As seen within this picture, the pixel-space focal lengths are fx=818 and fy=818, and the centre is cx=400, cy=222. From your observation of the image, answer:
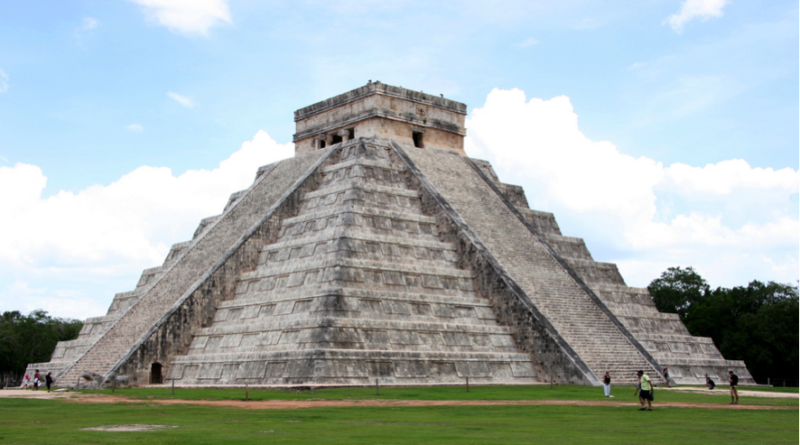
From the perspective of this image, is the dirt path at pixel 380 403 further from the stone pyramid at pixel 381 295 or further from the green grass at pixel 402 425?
the stone pyramid at pixel 381 295

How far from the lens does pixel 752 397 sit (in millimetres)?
22078

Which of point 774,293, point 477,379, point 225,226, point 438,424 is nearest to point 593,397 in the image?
point 477,379

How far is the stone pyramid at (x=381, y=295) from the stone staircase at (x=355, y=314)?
5cm

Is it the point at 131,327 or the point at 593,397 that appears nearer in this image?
the point at 593,397

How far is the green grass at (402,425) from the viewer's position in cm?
1140

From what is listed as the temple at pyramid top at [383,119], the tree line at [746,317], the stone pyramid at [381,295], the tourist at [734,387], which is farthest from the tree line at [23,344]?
the tourist at [734,387]

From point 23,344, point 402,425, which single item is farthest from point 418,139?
point 23,344

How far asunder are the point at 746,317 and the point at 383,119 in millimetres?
24379

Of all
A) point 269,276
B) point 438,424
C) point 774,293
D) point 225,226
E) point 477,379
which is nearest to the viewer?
point 438,424

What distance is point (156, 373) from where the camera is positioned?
2506 centimetres

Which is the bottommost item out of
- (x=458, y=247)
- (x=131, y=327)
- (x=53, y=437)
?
(x=53, y=437)

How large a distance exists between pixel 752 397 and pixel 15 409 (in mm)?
18256

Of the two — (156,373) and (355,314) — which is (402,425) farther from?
(156,373)

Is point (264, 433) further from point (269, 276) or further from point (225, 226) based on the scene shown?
point (225, 226)
